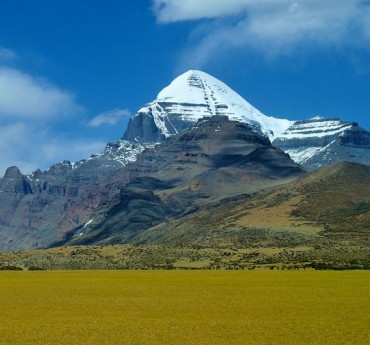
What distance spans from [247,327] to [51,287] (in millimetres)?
52546

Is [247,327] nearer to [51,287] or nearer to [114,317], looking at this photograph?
[114,317]

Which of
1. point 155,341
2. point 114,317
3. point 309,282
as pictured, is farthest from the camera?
point 309,282

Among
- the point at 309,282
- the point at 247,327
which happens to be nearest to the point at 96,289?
the point at 309,282

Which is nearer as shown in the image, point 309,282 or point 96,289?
point 96,289

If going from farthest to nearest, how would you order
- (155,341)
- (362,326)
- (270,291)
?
1. (270,291)
2. (362,326)
3. (155,341)

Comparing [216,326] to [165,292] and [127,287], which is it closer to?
[165,292]

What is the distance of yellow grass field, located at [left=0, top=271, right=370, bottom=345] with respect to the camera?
47.5 m

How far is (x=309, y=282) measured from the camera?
333ft

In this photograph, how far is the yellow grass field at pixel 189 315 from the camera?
47.5m

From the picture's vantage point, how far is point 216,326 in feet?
173

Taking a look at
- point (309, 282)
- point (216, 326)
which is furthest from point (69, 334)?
point (309, 282)

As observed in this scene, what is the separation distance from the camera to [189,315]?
60000 millimetres

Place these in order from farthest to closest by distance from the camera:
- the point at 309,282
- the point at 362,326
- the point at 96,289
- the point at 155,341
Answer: the point at 309,282 < the point at 96,289 < the point at 362,326 < the point at 155,341

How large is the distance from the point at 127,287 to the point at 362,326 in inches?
1989
